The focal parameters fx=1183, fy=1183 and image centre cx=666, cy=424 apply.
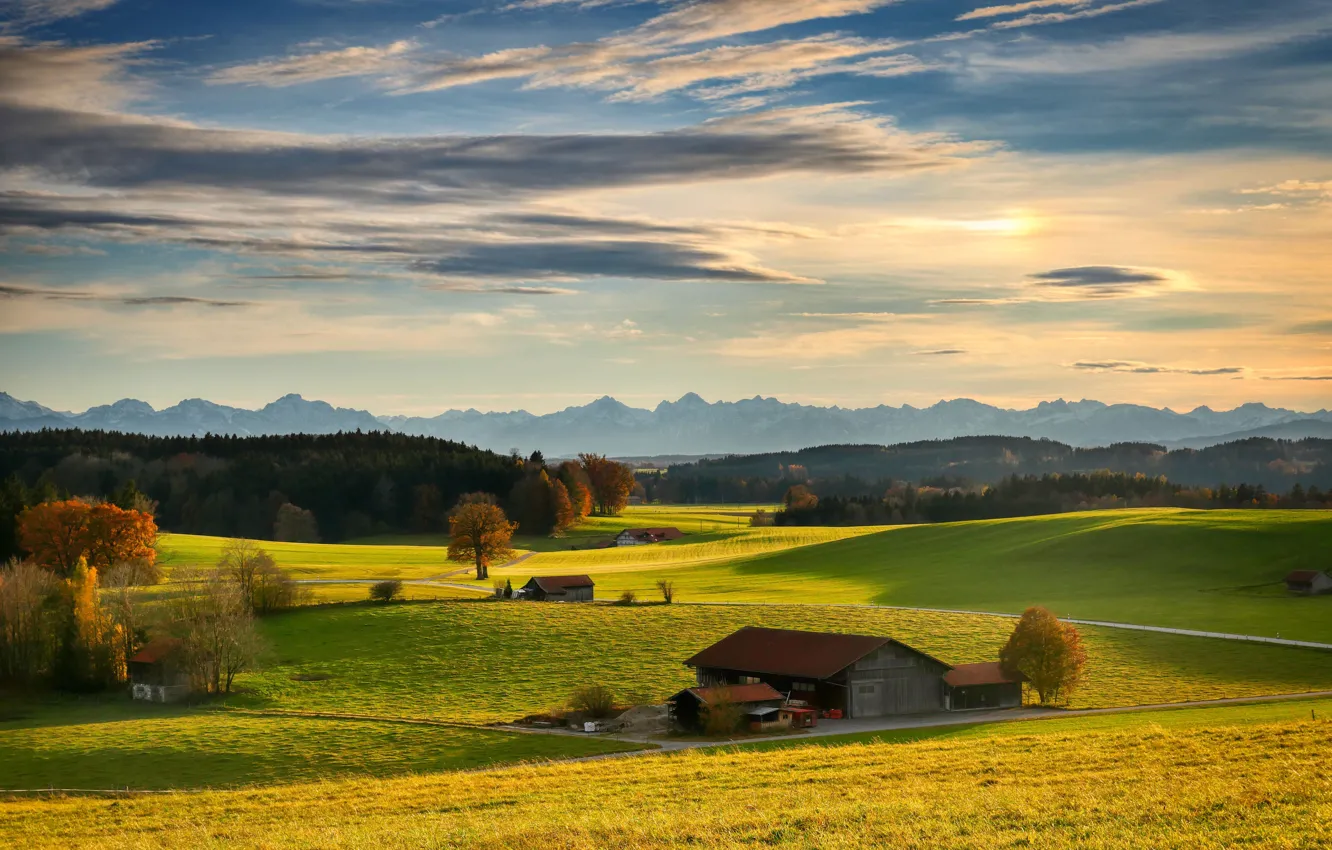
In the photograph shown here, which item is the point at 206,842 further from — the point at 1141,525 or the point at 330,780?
the point at 1141,525

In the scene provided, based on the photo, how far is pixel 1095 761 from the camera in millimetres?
35906

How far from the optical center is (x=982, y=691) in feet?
211

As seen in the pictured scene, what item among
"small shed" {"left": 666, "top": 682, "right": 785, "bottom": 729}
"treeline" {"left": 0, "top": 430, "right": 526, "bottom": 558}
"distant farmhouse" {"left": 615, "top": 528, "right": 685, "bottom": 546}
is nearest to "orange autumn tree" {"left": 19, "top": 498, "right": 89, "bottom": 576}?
"small shed" {"left": 666, "top": 682, "right": 785, "bottom": 729}

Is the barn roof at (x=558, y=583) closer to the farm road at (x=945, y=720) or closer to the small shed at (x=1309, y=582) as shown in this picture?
the farm road at (x=945, y=720)

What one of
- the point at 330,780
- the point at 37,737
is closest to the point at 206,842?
the point at 330,780

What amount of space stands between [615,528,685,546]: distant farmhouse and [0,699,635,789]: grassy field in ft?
357

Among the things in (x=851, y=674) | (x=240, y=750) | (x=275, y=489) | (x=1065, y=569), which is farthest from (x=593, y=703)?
(x=275, y=489)

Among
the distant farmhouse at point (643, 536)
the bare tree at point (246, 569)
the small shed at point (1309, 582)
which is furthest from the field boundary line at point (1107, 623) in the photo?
the distant farmhouse at point (643, 536)

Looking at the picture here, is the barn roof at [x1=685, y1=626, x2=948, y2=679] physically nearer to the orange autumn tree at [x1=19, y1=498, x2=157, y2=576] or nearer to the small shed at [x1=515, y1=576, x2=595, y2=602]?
the small shed at [x1=515, y1=576, x2=595, y2=602]

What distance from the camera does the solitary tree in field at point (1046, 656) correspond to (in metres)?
62.2

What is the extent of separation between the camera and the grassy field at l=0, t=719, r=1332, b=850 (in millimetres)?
24969

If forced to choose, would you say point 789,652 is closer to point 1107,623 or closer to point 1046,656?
point 1046,656

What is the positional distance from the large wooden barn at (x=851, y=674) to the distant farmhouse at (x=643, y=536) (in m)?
102

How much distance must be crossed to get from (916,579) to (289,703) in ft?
208
